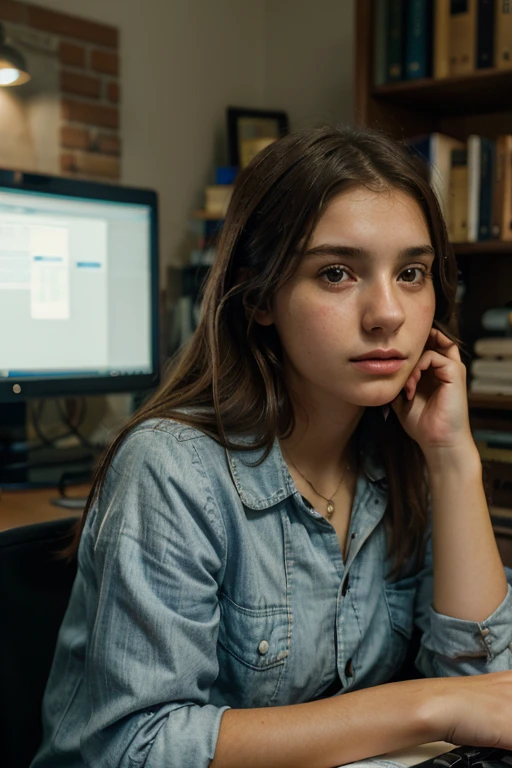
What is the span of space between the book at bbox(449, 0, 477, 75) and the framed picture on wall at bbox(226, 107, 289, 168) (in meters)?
0.67

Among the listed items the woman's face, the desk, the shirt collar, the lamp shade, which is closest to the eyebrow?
the woman's face

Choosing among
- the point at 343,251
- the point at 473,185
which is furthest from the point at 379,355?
the point at 473,185

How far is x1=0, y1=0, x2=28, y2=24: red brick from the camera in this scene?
2117 millimetres

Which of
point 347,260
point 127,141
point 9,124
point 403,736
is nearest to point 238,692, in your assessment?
point 403,736

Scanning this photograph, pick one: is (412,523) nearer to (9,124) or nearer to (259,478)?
(259,478)

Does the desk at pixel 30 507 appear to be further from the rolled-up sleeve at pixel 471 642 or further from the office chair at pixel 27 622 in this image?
the rolled-up sleeve at pixel 471 642

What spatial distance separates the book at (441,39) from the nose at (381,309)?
141 cm

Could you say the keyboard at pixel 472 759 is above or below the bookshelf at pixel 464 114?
below

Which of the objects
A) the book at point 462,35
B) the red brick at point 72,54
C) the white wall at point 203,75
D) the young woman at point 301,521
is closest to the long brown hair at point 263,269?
the young woman at point 301,521

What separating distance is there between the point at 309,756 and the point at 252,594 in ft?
0.63

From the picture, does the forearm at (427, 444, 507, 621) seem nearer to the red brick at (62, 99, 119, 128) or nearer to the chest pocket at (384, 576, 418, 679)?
the chest pocket at (384, 576, 418, 679)

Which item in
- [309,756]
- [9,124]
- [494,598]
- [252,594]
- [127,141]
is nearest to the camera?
[309,756]

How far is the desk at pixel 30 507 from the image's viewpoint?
1.34 meters

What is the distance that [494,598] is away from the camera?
41.4 inches
